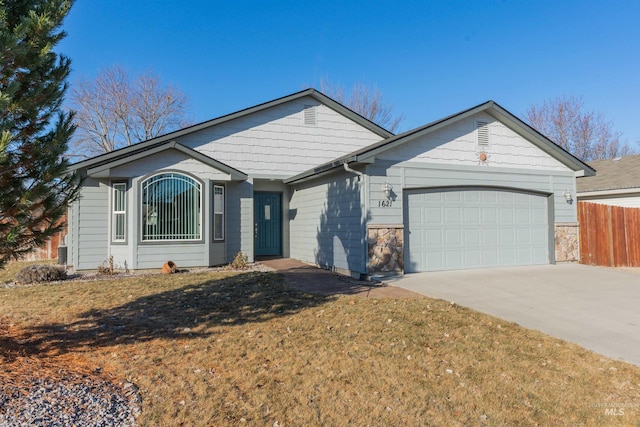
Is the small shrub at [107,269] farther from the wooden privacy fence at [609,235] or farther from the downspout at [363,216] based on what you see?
the wooden privacy fence at [609,235]

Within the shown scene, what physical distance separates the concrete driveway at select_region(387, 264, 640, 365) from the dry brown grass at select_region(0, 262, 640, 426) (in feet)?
1.89

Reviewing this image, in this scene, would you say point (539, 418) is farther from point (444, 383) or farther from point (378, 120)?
point (378, 120)

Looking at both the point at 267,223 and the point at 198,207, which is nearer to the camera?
the point at 198,207

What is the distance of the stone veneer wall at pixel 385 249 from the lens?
31.0 ft

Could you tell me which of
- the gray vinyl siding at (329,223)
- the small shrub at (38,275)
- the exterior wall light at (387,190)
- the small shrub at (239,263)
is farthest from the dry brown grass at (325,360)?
the small shrub at (239,263)

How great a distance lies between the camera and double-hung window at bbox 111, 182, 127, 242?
10844mm

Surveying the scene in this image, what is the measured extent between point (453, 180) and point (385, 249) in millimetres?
2799

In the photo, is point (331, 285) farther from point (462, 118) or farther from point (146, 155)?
point (146, 155)

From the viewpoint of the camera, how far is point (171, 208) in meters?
10.9

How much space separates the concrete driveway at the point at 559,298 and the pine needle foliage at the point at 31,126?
20.6 feet

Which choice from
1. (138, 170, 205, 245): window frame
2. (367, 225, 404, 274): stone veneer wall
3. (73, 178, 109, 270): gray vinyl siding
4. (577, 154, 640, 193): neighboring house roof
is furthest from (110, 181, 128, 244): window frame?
(577, 154, 640, 193): neighboring house roof

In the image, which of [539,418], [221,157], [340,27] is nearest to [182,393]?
[539,418]
